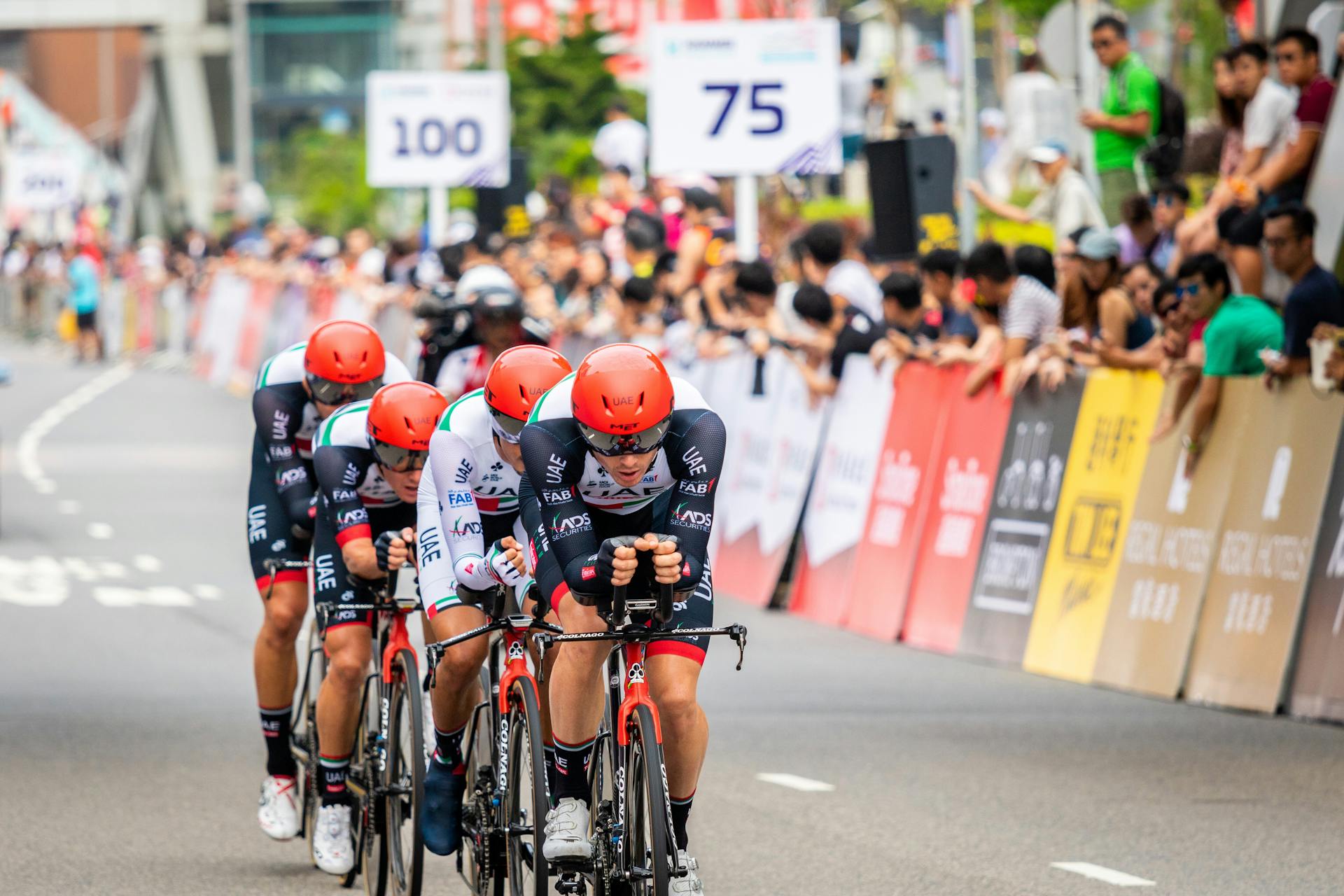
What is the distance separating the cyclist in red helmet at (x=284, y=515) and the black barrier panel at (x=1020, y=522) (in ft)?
16.9

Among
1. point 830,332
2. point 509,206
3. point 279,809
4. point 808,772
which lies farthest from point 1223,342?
point 509,206

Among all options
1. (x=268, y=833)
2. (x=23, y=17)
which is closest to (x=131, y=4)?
(x=23, y=17)

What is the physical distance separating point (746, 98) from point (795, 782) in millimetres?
8471

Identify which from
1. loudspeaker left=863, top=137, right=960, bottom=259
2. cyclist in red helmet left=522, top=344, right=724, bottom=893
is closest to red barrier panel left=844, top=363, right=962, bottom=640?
loudspeaker left=863, top=137, right=960, bottom=259

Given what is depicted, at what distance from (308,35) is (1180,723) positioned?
81.1 meters

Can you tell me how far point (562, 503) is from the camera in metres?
6.09

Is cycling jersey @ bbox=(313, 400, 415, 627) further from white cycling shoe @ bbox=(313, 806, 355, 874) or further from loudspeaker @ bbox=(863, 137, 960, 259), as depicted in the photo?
loudspeaker @ bbox=(863, 137, 960, 259)

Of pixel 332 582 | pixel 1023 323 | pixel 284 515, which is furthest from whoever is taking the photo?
pixel 1023 323

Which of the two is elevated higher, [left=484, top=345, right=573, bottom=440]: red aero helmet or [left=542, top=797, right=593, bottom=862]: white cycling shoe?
[left=484, top=345, right=573, bottom=440]: red aero helmet

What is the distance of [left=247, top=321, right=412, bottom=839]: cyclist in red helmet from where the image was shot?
8.16 m

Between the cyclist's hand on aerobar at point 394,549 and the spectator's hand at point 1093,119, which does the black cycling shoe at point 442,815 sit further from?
the spectator's hand at point 1093,119

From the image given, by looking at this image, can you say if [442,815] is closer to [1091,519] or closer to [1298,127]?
[1091,519]

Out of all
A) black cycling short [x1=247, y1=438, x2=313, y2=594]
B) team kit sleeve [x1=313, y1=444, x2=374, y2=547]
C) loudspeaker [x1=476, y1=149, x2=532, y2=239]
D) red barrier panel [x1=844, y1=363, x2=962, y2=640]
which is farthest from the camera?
loudspeaker [x1=476, y1=149, x2=532, y2=239]

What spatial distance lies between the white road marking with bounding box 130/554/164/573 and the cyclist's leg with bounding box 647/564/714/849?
35.8 ft
